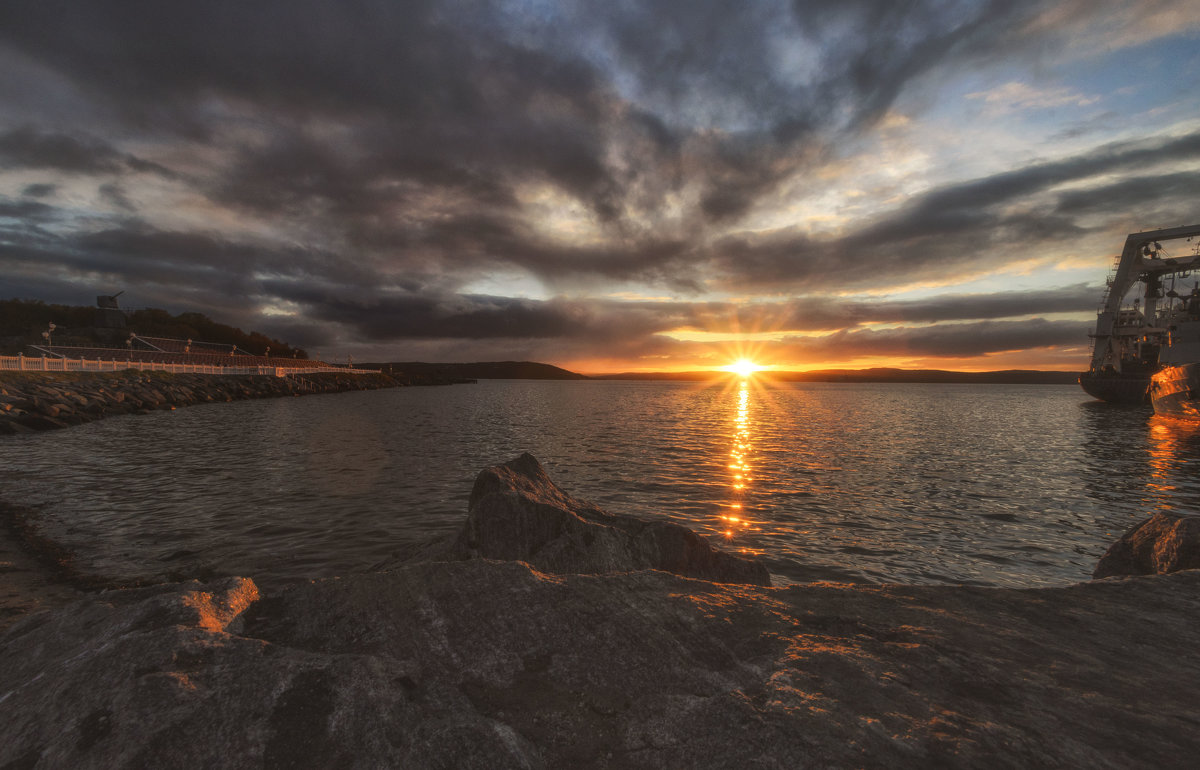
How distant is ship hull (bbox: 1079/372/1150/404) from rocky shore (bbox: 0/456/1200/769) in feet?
259

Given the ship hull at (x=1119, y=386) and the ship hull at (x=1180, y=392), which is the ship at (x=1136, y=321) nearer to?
the ship hull at (x=1119, y=386)

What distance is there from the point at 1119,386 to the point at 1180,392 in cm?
3584

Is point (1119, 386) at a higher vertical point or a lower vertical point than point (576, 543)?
higher

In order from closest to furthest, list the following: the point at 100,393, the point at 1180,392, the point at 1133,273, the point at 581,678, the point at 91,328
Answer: the point at 581,678 < the point at 1180,392 < the point at 100,393 < the point at 1133,273 < the point at 91,328

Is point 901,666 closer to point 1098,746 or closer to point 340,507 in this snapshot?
point 1098,746

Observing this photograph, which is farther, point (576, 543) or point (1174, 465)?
point (1174, 465)

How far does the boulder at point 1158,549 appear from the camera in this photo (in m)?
5.48

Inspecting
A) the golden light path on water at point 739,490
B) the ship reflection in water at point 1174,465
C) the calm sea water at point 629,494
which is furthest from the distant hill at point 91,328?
the ship reflection in water at point 1174,465

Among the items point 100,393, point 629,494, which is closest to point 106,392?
point 100,393

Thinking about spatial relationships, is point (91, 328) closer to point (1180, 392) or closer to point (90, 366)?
point (90, 366)

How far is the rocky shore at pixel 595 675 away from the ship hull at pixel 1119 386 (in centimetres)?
7902

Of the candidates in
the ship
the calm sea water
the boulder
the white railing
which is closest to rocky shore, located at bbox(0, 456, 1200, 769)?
the boulder

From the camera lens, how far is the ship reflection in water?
47.5 feet

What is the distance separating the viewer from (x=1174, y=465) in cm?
2077
